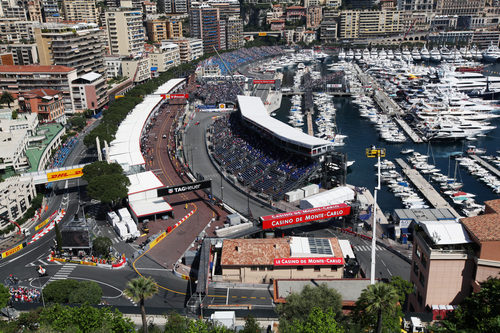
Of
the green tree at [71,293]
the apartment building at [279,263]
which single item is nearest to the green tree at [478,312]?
the apartment building at [279,263]

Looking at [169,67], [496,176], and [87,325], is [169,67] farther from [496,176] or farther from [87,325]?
[87,325]

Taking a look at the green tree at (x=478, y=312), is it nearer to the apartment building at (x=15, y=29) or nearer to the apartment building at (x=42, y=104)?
the apartment building at (x=42, y=104)

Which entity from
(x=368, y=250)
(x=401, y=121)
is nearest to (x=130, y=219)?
(x=368, y=250)

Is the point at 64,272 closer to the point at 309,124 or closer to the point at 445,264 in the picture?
the point at 445,264

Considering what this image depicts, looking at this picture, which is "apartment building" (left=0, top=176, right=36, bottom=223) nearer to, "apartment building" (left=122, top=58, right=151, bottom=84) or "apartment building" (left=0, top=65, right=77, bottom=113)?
"apartment building" (left=0, top=65, right=77, bottom=113)

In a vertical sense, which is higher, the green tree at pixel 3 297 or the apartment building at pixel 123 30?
the apartment building at pixel 123 30

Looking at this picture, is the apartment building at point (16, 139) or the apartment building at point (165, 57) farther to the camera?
the apartment building at point (165, 57)

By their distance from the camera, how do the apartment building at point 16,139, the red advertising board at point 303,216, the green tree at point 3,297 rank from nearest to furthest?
the green tree at point 3,297 → the red advertising board at point 303,216 → the apartment building at point 16,139
